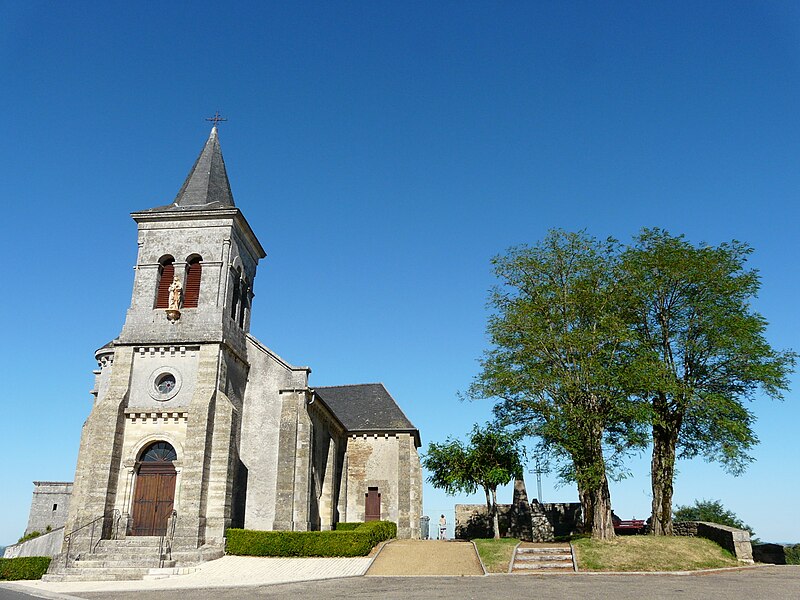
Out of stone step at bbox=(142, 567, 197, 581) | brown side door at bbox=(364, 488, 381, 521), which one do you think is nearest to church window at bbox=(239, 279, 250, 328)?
stone step at bbox=(142, 567, 197, 581)

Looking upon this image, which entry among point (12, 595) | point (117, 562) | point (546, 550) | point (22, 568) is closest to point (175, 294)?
point (117, 562)

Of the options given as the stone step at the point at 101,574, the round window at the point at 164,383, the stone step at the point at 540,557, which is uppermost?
the round window at the point at 164,383

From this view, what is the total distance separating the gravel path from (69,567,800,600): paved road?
46.4 inches

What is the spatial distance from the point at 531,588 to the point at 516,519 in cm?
1285

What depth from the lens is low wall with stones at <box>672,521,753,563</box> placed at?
21.3 m

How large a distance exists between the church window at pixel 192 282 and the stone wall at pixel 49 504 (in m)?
18.2

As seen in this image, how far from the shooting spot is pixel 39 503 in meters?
35.6

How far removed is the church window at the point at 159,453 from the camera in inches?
891

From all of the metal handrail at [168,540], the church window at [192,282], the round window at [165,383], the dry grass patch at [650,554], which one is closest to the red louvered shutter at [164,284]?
the church window at [192,282]

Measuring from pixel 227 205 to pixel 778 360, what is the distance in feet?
77.9

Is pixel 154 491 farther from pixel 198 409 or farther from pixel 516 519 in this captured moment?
pixel 516 519

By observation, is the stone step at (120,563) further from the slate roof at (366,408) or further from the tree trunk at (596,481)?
the tree trunk at (596,481)

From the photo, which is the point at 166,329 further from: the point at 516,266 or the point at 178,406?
the point at 516,266

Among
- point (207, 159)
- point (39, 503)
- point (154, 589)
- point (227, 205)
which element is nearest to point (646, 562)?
point (154, 589)
